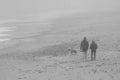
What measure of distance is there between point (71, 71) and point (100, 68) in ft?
7.60

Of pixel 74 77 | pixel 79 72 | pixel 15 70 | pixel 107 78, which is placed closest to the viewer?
pixel 107 78

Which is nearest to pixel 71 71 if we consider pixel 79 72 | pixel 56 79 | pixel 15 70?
pixel 79 72

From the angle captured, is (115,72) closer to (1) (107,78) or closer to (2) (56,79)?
(1) (107,78)

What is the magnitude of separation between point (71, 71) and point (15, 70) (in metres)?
5.95

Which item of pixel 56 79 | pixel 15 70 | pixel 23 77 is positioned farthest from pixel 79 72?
pixel 15 70

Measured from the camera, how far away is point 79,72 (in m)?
18.7

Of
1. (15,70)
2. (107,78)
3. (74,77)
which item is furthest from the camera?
(15,70)

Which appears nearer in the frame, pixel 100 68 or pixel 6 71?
pixel 100 68

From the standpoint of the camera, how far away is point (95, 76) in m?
17.0

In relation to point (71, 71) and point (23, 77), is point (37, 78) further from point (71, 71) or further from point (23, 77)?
point (71, 71)

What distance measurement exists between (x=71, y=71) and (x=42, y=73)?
7.78 ft

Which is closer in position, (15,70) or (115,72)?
(115,72)

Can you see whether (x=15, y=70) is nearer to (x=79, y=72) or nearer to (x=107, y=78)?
(x=79, y=72)

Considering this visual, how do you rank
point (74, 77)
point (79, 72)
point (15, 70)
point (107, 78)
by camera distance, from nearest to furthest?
point (107, 78)
point (74, 77)
point (79, 72)
point (15, 70)
